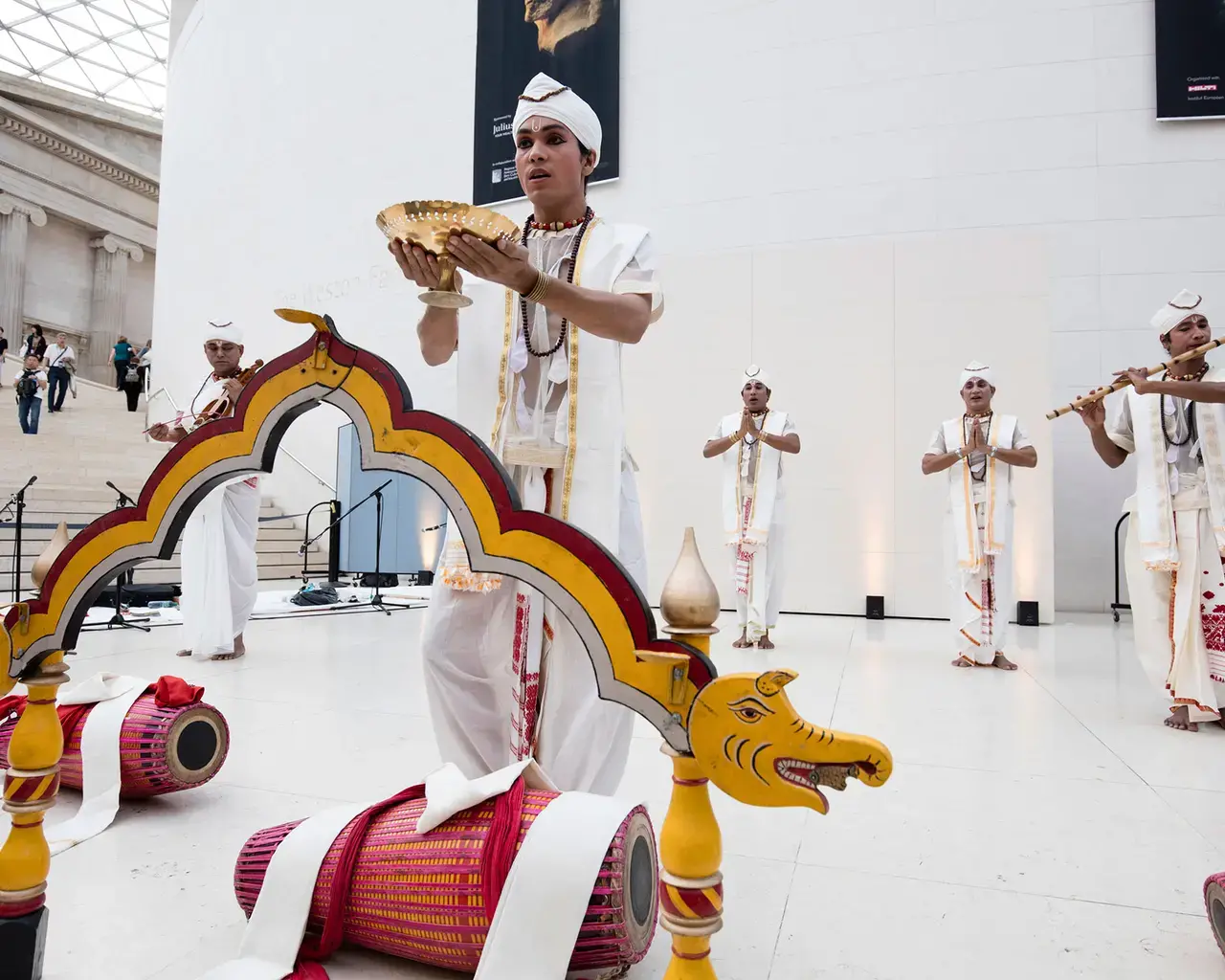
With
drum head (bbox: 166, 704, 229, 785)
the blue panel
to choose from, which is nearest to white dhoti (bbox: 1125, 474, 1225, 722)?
drum head (bbox: 166, 704, 229, 785)

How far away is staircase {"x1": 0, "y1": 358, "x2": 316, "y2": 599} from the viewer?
925 centimetres

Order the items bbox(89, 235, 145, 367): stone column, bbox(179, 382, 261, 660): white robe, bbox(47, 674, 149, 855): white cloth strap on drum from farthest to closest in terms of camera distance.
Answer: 1. bbox(89, 235, 145, 367): stone column
2. bbox(179, 382, 261, 660): white robe
3. bbox(47, 674, 149, 855): white cloth strap on drum

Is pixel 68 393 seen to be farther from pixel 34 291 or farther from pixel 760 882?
pixel 760 882

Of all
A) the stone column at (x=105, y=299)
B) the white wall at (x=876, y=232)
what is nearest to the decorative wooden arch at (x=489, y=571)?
the white wall at (x=876, y=232)

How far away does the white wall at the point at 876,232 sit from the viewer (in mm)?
7621

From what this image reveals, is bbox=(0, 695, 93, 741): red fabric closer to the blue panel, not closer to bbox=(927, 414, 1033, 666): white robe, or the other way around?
bbox=(927, 414, 1033, 666): white robe

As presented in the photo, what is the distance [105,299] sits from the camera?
22.1 m

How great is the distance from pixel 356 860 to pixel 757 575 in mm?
4695

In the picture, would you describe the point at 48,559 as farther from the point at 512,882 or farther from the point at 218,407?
the point at 218,407

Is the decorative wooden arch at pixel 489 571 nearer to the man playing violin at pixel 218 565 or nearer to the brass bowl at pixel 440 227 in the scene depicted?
the brass bowl at pixel 440 227

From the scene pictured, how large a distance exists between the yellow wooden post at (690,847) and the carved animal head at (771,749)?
0.19 ft

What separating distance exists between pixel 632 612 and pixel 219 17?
18.1m

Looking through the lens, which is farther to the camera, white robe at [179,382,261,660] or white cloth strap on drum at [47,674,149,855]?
white robe at [179,382,261,660]

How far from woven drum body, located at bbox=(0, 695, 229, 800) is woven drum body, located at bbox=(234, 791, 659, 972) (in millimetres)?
850
